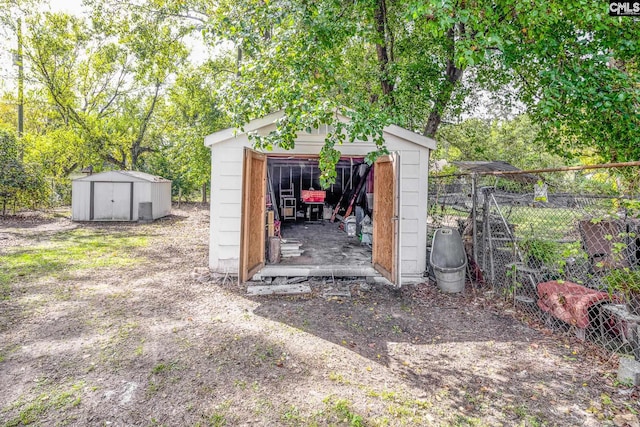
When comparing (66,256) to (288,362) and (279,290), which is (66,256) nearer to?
(279,290)

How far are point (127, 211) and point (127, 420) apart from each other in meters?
11.6

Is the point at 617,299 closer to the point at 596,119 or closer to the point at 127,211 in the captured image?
the point at 596,119

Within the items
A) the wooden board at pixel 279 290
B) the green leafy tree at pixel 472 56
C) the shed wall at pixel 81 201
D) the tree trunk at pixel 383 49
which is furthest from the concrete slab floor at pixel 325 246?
the shed wall at pixel 81 201

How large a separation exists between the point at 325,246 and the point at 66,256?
5.18 metres

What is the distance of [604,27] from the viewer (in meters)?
4.11

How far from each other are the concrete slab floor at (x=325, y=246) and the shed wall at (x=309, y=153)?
2.74 ft

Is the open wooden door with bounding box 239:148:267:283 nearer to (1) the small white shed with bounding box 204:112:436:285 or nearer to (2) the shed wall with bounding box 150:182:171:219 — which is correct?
(1) the small white shed with bounding box 204:112:436:285

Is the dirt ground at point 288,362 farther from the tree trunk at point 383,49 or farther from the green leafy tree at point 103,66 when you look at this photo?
the green leafy tree at point 103,66

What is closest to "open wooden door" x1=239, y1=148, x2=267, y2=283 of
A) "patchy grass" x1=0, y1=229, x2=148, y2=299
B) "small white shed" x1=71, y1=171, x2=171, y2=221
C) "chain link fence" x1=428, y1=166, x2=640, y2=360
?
"patchy grass" x1=0, y1=229, x2=148, y2=299

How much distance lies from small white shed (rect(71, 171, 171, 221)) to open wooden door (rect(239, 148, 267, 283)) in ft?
28.5

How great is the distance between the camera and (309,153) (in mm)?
5461

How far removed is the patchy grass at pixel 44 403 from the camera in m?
2.23

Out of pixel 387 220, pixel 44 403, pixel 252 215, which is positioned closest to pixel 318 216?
pixel 387 220

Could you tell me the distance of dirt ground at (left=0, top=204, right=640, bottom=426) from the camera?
235 centimetres
